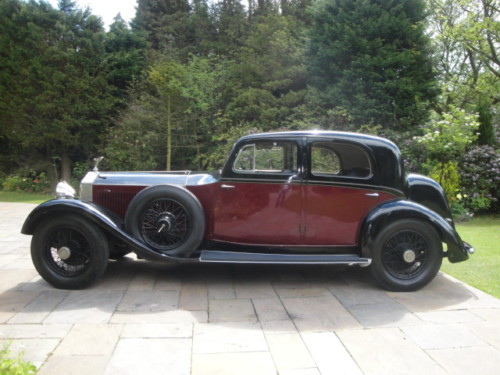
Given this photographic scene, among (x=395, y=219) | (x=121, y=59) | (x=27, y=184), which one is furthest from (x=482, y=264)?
(x=27, y=184)

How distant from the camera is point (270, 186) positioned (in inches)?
162

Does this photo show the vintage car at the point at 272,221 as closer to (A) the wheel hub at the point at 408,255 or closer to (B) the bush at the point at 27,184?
(A) the wheel hub at the point at 408,255

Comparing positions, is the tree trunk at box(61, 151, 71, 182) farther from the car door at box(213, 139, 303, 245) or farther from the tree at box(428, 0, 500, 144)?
the tree at box(428, 0, 500, 144)

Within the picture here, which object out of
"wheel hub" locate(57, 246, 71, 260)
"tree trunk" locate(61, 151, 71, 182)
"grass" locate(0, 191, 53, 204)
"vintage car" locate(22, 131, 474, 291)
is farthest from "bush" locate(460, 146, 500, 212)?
"tree trunk" locate(61, 151, 71, 182)

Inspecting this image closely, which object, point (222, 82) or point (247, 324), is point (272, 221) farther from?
point (222, 82)

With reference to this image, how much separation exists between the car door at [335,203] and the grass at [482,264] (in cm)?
141

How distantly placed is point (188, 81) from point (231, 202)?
Answer: 11.3m

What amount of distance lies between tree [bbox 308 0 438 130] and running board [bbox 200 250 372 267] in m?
8.04

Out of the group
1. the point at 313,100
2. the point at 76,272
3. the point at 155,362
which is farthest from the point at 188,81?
the point at 155,362

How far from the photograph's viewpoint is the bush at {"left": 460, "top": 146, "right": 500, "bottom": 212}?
892 centimetres

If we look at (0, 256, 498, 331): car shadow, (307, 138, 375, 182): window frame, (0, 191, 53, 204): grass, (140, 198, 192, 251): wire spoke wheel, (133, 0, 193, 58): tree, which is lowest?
(0, 191, 53, 204): grass

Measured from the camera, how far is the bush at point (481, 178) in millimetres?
8922

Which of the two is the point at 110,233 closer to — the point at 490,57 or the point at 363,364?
the point at 363,364

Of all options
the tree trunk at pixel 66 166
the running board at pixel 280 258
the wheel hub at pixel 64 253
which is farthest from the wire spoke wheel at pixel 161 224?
the tree trunk at pixel 66 166
